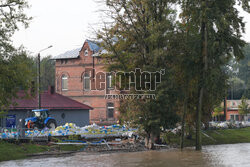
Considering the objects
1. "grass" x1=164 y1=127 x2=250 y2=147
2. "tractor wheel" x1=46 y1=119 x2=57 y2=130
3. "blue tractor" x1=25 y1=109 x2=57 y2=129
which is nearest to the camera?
"grass" x1=164 y1=127 x2=250 y2=147

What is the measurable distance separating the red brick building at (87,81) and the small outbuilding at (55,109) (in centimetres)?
1143

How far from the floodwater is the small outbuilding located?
16.3 metres

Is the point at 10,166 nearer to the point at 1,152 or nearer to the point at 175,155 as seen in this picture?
the point at 1,152

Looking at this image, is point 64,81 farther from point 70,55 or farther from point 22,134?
point 22,134

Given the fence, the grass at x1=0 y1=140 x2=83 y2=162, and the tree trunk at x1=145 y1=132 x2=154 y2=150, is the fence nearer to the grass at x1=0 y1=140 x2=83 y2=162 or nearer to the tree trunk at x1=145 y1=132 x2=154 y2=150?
the grass at x1=0 y1=140 x2=83 y2=162

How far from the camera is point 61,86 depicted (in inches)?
2530

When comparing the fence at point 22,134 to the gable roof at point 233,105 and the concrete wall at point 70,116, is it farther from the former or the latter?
the gable roof at point 233,105

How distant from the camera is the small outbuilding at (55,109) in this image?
1639 inches

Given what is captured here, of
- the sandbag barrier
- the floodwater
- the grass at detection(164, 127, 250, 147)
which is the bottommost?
the grass at detection(164, 127, 250, 147)

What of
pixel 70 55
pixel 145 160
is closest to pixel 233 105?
pixel 70 55

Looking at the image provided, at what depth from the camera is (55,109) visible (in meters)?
44.5

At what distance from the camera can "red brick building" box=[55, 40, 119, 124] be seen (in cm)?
5950

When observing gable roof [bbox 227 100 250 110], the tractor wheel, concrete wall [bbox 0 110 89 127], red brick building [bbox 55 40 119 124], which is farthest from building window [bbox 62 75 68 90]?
gable roof [bbox 227 100 250 110]

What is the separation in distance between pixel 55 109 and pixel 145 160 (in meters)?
21.9
